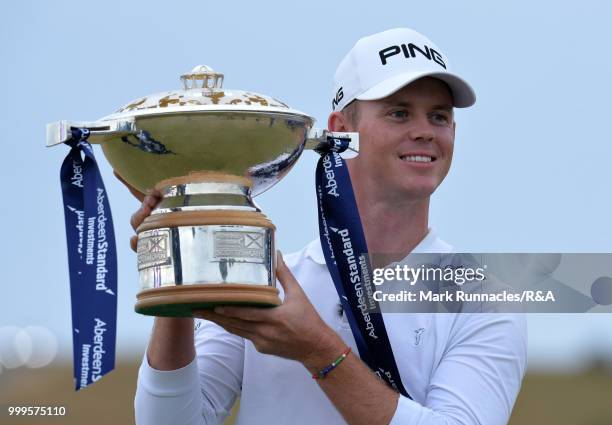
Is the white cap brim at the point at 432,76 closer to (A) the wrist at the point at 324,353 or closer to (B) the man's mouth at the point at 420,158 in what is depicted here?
(B) the man's mouth at the point at 420,158

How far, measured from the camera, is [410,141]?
4066mm

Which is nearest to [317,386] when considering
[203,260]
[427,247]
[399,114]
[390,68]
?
[427,247]

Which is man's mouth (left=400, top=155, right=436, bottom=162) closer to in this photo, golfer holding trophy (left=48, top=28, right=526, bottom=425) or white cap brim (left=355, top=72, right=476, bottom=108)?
golfer holding trophy (left=48, top=28, right=526, bottom=425)

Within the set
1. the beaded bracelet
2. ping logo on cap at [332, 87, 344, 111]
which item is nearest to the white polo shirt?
the beaded bracelet

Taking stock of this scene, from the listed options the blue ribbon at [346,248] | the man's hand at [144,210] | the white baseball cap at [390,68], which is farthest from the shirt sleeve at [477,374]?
the man's hand at [144,210]

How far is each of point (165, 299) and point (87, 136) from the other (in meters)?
0.40

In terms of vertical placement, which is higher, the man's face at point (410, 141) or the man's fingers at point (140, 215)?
the man's face at point (410, 141)

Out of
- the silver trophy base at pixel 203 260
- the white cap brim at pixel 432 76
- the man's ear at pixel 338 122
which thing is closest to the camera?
the silver trophy base at pixel 203 260

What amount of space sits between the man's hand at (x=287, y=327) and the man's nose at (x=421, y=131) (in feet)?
2.26

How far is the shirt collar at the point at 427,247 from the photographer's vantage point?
13.2 ft

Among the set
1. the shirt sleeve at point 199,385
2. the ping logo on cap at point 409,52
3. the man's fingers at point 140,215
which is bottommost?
the shirt sleeve at point 199,385

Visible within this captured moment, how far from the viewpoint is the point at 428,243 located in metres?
4.05

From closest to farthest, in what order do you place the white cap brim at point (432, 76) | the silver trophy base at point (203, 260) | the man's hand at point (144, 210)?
1. the silver trophy base at point (203, 260)
2. the man's hand at point (144, 210)
3. the white cap brim at point (432, 76)

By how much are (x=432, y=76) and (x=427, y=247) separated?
441mm
